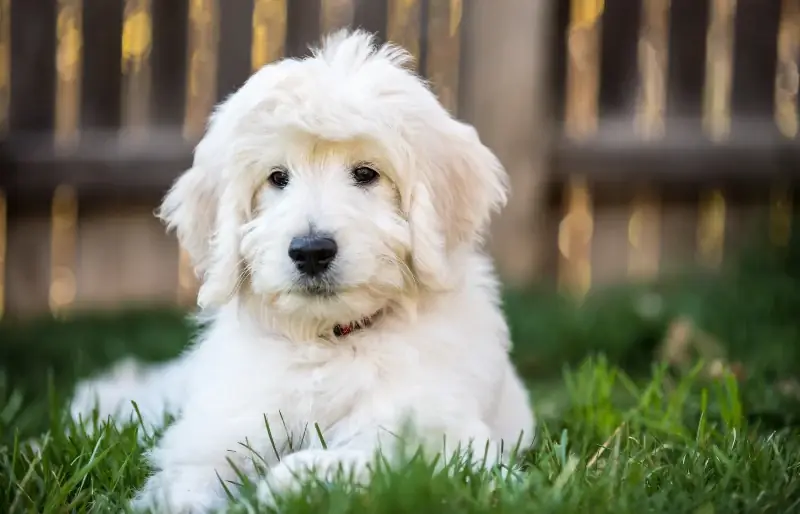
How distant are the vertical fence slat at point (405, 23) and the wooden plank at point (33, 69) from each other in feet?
8.27

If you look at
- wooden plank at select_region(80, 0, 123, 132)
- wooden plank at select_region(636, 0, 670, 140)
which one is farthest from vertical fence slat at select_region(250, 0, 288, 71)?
wooden plank at select_region(636, 0, 670, 140)

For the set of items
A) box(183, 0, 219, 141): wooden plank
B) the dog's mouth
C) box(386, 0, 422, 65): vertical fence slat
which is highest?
box(386, 0, 422, 65): vertical fence slat

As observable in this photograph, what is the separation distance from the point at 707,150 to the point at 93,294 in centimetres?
466

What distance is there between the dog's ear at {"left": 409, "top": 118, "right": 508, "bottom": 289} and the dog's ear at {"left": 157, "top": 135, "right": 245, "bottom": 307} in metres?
0.57

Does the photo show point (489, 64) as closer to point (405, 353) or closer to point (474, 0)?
point (474, 0)

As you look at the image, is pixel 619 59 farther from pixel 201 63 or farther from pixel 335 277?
pixel 335 277

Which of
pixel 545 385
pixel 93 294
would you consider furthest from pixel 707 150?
pixel 93 294

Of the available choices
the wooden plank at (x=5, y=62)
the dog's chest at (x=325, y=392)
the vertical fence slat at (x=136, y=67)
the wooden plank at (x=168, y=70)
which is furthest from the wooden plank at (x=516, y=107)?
the dog's chest at (x=325, y=392)

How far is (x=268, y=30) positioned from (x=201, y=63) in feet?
1.86

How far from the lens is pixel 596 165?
261 inches

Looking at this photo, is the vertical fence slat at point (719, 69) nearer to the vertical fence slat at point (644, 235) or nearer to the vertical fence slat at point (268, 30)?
the vertical fence slat at point (644, 235)

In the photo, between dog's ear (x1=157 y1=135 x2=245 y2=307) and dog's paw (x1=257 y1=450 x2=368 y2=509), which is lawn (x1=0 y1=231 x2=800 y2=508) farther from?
dog's ear (x1=157 y1=135 x2=245 y2=307)

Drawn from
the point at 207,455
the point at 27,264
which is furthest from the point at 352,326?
the point at 27,264

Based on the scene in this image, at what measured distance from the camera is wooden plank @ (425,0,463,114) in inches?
269
